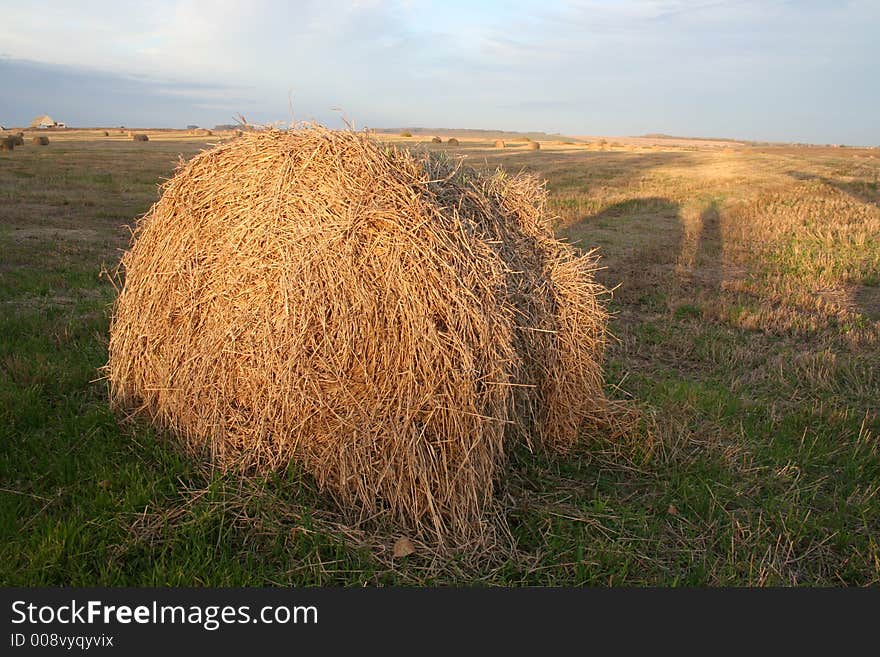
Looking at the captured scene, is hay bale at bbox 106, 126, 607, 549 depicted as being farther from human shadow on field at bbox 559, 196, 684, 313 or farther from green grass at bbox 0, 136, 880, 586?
human shadow on field at bbox 559, 196, 684, 313

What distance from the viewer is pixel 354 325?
139 inches

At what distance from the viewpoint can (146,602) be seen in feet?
9.11

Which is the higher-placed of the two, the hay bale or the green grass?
the hay bale

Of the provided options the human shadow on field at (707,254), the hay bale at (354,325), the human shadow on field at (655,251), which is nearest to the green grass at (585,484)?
the hay bale at (354,325)

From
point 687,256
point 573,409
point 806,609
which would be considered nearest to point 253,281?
point 573,409

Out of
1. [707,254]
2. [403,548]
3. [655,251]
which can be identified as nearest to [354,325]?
[403,548]

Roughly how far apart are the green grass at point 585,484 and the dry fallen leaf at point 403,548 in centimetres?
7

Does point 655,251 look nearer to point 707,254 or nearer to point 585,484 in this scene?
point 707,254

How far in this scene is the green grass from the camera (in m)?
3.23

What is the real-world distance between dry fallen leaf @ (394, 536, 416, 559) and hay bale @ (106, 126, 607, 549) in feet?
0.48

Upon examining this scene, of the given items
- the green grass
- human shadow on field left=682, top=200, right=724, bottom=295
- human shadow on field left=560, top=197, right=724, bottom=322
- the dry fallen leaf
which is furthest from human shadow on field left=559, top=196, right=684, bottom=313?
the dry fallen leaf

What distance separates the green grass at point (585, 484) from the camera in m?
3.23

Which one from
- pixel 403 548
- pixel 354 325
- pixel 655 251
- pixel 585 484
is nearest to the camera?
pixel 403 548

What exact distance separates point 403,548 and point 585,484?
1502mm
